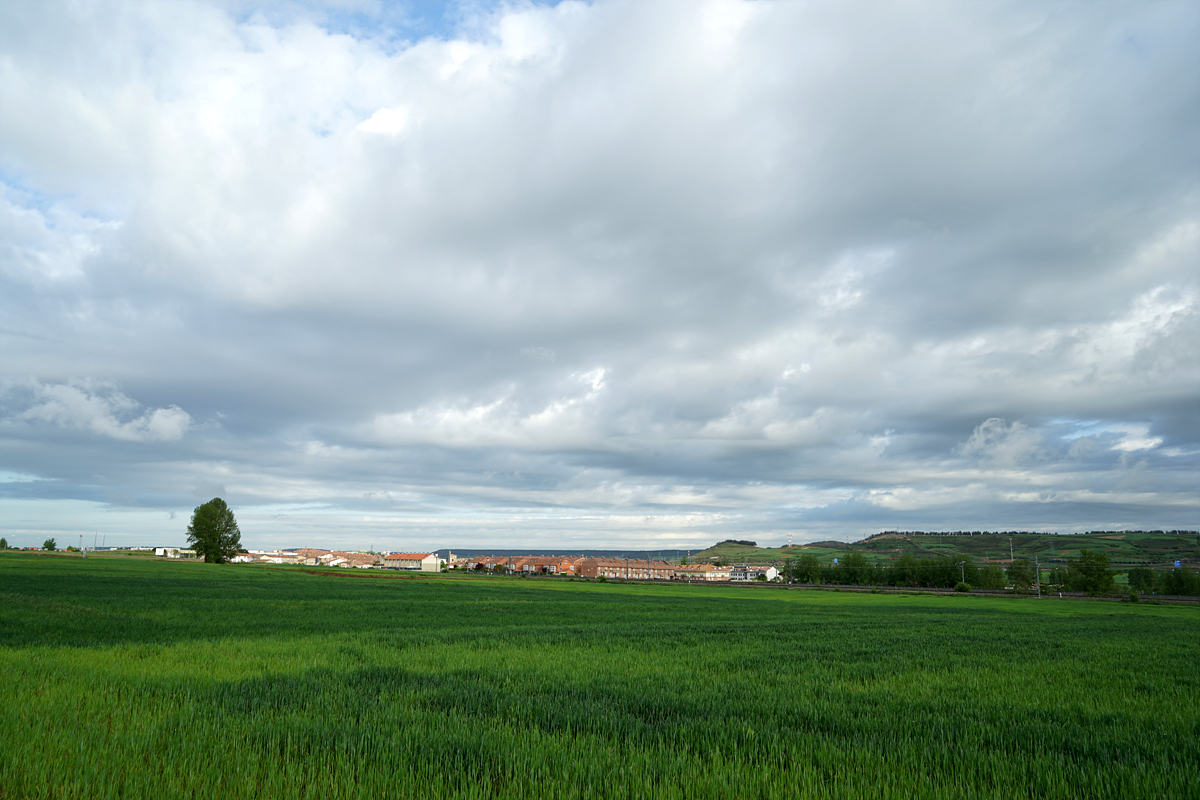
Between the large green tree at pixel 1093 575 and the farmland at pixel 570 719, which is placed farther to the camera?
the large green tree at pixel 1093 575

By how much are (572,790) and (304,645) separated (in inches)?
633

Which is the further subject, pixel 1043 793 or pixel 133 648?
pixel 133 648

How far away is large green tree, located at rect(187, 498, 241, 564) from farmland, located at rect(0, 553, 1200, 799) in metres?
136

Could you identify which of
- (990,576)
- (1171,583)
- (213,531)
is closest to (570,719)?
(213,531)

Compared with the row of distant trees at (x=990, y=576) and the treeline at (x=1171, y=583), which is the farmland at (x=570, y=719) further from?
the treeline at (x=1171, y=583)

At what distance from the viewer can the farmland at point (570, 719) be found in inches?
274

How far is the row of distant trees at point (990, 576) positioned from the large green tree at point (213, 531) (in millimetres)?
153024

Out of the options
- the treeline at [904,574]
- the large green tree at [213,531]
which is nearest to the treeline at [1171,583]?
the treeline at [904,574]

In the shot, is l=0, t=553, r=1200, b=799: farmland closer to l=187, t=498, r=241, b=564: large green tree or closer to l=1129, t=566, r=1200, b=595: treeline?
l=187, t=498, r=241, b=564: large green tree

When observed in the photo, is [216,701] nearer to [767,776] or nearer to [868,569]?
[767,776]

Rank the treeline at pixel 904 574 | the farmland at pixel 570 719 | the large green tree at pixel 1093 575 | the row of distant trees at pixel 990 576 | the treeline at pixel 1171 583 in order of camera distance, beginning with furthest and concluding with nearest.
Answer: the treeline at pixel 904 574
the treeline at pixel 1171 583
the row of distant trees at pixel 990 576
the large green tree at pixel 1093 575
the farmland at pixel 570 719

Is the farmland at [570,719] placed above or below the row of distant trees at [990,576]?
above

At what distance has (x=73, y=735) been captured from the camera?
813 centimetres

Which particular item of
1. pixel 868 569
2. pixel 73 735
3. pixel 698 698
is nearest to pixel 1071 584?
pixel 868 569
